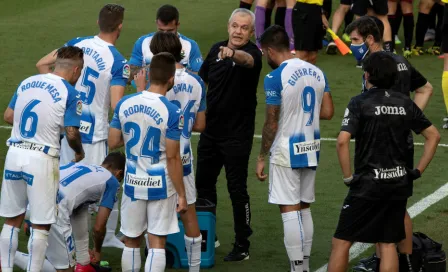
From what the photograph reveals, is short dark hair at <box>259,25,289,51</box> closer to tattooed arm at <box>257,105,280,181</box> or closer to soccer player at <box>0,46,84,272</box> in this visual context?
tattooed arm at <box>257,105,280,181</box>

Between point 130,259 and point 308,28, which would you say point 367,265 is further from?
point 308,28

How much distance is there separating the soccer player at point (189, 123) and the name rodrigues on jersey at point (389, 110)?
1585 millimetres

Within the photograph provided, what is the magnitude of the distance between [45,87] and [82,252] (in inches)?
58.4

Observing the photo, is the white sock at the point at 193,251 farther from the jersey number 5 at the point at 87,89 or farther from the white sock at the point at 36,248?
the jersey number 5 at the point at 87,89

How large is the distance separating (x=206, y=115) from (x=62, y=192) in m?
1.61

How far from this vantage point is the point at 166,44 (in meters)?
8.23

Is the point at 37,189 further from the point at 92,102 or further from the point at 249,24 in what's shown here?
the point at 249,24

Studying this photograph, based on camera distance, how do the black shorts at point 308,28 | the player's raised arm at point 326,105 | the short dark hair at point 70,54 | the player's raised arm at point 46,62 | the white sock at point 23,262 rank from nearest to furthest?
1. the short dark hair at point 70,54
2. the white sock at point 23,262
3. the player's raised arm at point 326,105
4. the player's raised arm at point 46,62
5. the black shorts at point 308,28

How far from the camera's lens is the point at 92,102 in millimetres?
9383

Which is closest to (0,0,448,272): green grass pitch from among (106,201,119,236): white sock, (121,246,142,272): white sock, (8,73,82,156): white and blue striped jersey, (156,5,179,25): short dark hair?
(106,201,119,236): white sock

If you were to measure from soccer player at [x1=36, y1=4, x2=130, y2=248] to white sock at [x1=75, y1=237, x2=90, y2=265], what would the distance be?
1.09 m

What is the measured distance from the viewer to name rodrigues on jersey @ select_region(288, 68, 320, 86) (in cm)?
849

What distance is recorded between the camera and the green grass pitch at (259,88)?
9766 millimetres

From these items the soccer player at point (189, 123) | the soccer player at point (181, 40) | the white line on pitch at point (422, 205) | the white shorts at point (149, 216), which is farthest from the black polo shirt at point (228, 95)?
the white shorts at point (149, 216)
